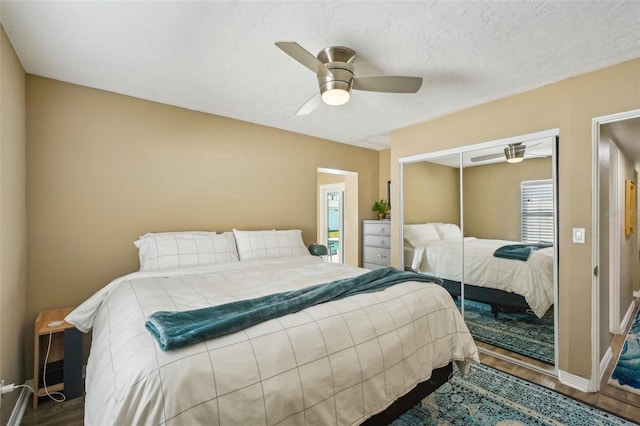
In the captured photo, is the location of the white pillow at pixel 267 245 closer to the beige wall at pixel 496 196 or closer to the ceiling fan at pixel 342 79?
the ceiling fan at pixel 342 79

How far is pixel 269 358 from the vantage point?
3.61ft

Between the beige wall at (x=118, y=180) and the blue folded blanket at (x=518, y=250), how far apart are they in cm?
255

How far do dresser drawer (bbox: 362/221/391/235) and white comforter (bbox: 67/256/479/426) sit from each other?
218 cm

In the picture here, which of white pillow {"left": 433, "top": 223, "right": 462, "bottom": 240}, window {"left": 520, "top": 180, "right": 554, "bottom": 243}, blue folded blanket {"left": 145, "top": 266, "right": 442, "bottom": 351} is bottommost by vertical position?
blue folded blanket {"left": 145, "top": 266, "right": 442, "bottom": 351}

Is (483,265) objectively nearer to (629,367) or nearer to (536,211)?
(536,211)

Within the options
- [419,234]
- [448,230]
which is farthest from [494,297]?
[419,234]

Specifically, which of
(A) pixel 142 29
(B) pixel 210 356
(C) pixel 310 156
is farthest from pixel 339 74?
(C) pixel 310 156

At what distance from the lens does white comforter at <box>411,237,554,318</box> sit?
8.10ft

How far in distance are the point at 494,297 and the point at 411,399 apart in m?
1.71

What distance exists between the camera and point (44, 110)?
232 centimetres

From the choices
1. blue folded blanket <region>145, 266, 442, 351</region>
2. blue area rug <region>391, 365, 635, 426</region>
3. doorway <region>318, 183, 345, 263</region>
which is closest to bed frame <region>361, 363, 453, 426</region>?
blue area rug <region>391, 365, 635, 426</region>

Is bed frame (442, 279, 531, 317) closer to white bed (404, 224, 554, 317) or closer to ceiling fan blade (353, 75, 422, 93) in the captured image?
white bed (404, 224, 554, 317)

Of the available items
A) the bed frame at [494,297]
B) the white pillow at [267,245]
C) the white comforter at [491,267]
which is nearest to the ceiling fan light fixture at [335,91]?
the white pillow at [267,245]

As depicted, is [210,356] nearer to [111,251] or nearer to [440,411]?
[440,411]
